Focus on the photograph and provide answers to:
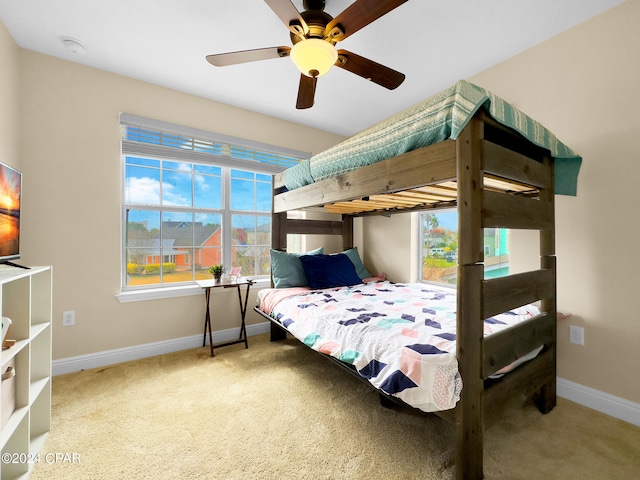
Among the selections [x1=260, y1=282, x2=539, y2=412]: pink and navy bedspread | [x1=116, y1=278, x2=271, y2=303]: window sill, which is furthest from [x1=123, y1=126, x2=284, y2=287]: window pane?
[x1=260, y1=282, x2=539, y2=412]: pink and navy bedspread

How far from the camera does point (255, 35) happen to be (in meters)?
2.03

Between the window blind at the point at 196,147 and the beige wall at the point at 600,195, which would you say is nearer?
the beige wall at the point at 600,195

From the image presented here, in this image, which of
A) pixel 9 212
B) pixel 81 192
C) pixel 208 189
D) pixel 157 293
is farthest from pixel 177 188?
pixel 9 212

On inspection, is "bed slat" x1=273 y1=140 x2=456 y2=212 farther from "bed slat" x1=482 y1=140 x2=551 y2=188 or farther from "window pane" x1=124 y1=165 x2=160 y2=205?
"window pane" x1=124 y1=165 x2=160 y2=205

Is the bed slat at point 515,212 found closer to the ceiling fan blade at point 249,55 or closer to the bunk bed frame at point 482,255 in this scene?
the bunk bed frame at point 482,255

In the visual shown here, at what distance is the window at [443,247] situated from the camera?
8.86 feet

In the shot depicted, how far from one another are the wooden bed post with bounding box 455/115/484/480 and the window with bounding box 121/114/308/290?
247 cm

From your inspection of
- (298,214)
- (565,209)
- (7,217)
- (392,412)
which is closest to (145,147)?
(7,217)

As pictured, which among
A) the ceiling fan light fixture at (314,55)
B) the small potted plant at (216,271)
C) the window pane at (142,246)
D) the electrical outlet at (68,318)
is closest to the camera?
the ceiling fan light fixture at (314,55)

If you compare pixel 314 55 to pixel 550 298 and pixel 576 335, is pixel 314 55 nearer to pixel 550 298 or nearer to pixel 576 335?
pixel 550 298

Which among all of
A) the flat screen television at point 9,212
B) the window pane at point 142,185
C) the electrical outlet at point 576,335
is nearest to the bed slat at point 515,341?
the electrical outlet at point 576,335

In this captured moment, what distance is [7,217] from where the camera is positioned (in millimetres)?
1446

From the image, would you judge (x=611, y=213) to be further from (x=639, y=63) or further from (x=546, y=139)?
(x=639, y=63)

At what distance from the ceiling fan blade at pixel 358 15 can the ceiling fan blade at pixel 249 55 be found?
12.5 inches
